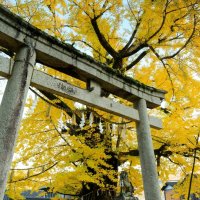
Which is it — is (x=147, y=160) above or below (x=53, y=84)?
below

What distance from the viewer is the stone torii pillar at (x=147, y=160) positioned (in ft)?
13.4

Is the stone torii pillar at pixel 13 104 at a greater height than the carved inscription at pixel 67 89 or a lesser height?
lesser

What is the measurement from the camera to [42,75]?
3592 mm

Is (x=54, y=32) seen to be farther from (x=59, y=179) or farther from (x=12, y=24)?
(x=59, y=179)

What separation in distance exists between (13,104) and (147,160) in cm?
277

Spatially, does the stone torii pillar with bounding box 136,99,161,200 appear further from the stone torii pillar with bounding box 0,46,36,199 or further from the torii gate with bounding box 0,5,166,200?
the stone torii pillar with bounding box 0,46,36,199

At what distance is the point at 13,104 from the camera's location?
10.0 feet

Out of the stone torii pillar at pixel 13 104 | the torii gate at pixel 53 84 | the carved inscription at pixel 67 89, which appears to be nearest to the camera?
the stone torii pillar at pixel 13 104

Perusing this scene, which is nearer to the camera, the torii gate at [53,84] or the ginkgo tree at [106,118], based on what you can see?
the torii gate at [53,84]

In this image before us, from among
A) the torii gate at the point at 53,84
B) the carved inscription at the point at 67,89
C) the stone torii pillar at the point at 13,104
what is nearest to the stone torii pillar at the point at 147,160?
the torii gate at the point at 53,84

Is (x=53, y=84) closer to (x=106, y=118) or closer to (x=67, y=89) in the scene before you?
(x=67, y=89)

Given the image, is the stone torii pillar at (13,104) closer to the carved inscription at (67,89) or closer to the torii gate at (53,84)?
the torii gate at (53,84)

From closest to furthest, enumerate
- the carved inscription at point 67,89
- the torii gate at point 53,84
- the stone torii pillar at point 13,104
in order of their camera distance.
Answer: the stone torii pillar at point 13,104 → the torii gate at point 53,84 → the carved inscription at point 67,89

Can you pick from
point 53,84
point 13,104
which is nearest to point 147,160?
point 53,84
